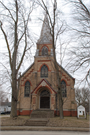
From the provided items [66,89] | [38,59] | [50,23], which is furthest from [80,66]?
[38,59]

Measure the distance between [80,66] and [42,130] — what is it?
5.85 metres

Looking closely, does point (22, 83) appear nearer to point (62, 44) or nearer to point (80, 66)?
point (62, 44)

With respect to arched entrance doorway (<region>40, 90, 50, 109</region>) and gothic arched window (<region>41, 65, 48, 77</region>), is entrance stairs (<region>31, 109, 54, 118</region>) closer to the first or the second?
arched entrance doorway (<region>40, 90, 50, 109</region>)

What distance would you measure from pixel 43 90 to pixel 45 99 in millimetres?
1499

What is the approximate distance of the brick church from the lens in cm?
1944

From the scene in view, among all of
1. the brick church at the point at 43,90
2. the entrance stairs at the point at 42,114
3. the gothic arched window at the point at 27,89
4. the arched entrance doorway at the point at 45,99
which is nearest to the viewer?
the entrance stairs at the point at 42,114

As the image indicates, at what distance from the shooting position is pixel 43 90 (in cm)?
2088

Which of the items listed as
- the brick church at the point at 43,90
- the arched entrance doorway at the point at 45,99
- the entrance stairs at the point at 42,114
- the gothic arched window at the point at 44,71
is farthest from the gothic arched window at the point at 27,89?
the entrance stairs at the point at 42,114

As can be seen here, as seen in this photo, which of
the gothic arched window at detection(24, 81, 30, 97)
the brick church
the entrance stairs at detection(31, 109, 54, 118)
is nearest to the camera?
the entrance stairs at detection(31, 109, 54, 118)

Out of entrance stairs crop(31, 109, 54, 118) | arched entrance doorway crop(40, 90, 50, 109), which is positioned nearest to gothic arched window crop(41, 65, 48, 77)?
arched entrance doorway crop(40, 90, 50, 109)

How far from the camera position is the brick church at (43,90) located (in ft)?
63.8

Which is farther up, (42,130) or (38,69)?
(38,69)

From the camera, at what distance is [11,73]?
15336 millimetres

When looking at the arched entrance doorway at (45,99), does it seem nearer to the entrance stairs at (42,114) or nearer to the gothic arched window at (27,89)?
the gothic arched window at (27,89)
